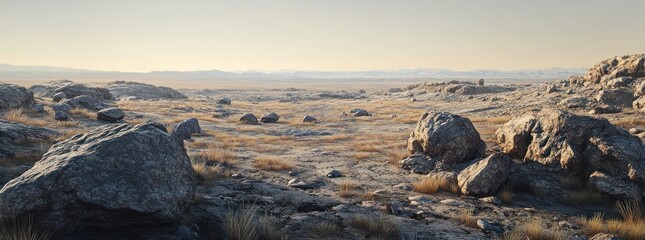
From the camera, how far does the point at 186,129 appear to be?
18.0 metres

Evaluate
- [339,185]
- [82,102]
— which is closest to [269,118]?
[82,102]

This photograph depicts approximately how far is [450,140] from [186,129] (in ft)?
40.6

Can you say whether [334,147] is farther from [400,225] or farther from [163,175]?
[163,175]

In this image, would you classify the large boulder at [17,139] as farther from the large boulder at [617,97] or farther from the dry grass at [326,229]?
the large boulder at [617,97]

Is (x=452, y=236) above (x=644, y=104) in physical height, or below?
below

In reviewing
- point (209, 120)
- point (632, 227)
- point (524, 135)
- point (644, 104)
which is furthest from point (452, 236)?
point (209, 120)

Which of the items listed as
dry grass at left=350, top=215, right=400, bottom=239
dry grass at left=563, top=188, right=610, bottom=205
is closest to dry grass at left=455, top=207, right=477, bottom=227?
dry grass at left=350, top=215, right=400, bottom=239

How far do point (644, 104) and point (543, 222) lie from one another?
60.7 ft

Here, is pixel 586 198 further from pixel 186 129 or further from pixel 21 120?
pixel 21 120

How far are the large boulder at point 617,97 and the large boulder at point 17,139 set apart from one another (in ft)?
96.0

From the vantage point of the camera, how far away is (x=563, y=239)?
6.07 meters

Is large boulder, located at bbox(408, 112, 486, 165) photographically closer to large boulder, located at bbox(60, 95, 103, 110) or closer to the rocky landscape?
the rocky landscape

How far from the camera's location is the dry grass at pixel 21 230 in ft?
14.5

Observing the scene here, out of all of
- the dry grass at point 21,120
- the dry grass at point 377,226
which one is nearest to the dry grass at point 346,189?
the dry grass at point 377,226
